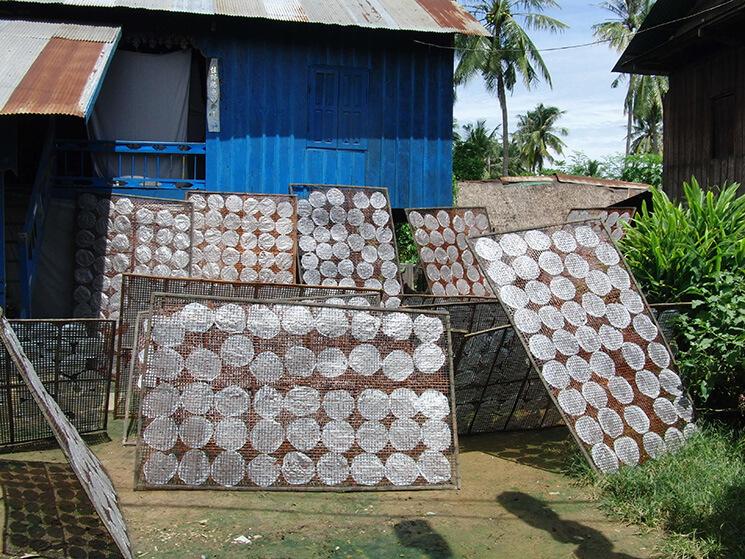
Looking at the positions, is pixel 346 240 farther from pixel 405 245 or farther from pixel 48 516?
pixel 405 245

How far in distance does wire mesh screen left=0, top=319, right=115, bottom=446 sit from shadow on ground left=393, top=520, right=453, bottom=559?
290 centimetres

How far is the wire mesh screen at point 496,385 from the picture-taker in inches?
236

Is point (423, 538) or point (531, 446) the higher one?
point (531, 446)

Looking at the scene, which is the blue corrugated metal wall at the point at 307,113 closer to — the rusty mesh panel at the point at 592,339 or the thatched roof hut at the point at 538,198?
the thatched roof hut at the point at 538,198

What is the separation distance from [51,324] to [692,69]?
11.3 metres

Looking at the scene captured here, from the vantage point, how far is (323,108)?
11062mm

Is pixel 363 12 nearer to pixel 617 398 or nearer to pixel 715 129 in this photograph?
pixel 715 129

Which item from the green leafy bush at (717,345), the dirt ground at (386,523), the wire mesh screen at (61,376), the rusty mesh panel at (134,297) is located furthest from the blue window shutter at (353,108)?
the dirt ground at (386,523)

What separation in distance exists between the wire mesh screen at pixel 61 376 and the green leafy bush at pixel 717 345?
4.83m

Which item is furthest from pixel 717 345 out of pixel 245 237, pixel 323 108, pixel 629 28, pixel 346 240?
pixel 629 28

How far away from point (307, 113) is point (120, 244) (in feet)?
11.8

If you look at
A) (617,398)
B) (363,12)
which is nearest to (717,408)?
(617,398)

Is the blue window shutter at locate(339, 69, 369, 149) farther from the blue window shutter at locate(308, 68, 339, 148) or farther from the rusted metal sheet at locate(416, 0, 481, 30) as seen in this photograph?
the rusted metal sheet at locate(416, 0, 481, 30)

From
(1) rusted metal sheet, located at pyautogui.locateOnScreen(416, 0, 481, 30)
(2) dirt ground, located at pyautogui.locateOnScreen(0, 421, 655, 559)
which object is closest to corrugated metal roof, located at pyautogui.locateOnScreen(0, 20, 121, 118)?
(2) dirt ground, located at pyautogui.locateOnScreen(0, 421, 655, 559)
